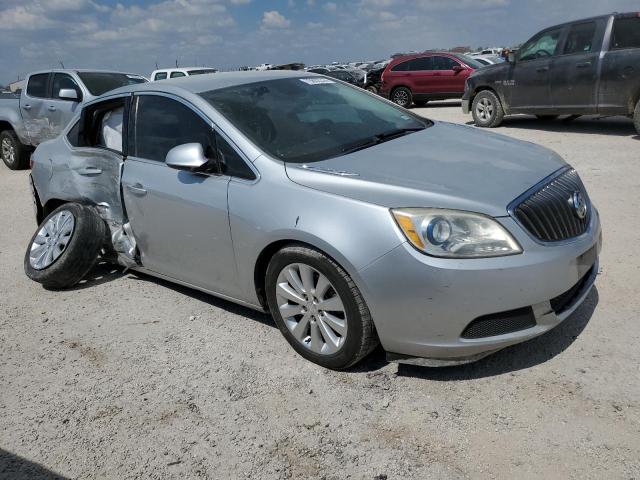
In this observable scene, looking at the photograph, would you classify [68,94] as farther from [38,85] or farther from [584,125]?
[584,125]

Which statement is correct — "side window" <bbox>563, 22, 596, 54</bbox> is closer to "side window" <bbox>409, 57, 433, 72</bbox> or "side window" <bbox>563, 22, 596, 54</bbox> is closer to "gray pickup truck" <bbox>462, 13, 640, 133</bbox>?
"gray pickup truck" <bbox>462, 13, 640, 133</bbox>

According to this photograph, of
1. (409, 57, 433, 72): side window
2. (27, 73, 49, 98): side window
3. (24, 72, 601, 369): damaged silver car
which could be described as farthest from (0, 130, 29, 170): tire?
(409, 57, 433, 72): side window

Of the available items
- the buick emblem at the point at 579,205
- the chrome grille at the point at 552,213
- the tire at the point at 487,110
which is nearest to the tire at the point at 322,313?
the chrome grille at the point at 552,213

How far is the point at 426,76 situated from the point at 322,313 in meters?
15.5

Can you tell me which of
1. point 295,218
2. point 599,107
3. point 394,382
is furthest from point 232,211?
point 599,107

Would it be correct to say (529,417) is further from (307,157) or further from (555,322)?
(307,157)

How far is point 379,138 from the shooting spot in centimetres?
378

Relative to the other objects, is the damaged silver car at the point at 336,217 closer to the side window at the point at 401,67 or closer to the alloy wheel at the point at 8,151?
the alloy wheel at the point at 8,151

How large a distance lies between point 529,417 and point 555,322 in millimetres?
506

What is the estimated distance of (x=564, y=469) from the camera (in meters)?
2.37

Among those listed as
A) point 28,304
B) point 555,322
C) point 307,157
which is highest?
point 307,157

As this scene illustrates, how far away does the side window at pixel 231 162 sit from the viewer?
3.41m

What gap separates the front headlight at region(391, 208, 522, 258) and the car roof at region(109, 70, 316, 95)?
6.36 feet

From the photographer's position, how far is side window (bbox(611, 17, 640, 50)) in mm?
8938
